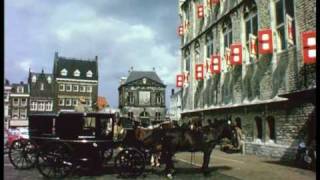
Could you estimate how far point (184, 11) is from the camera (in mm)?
38688

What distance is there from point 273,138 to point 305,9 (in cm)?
639

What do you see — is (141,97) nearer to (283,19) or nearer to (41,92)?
(41,92)

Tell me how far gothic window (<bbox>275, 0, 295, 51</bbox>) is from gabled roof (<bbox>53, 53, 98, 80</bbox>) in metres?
70.4

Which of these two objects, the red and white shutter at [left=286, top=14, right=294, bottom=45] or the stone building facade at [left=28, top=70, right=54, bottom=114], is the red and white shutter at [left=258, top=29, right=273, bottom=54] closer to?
the red and white shutter at [left=286, top=14, right=294, bottom=45]

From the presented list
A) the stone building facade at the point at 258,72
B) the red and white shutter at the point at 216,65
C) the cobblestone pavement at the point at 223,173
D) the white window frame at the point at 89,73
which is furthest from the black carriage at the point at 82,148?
the white window frame at the point at 89,73

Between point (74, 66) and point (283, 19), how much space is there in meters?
73.3

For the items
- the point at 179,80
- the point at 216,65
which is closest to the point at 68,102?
the point at 179,80

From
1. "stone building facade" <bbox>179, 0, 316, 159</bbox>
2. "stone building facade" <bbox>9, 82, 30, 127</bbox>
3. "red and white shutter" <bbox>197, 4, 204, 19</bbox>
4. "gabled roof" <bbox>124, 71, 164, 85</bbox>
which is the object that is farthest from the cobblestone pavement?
"gabled roof" <bbox>124, 71, 164, 85</bbox>

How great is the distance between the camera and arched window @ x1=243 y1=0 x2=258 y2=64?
2376cm

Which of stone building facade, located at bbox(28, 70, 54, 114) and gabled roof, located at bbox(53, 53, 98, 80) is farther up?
gabled roof, located at bbox(53, 53, 98, 80)

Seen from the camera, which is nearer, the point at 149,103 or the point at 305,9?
the point at 305,9

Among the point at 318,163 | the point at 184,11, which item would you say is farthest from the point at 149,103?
the point at 318,163

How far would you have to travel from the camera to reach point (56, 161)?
14.2m

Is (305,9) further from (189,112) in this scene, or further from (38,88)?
(38,88)
